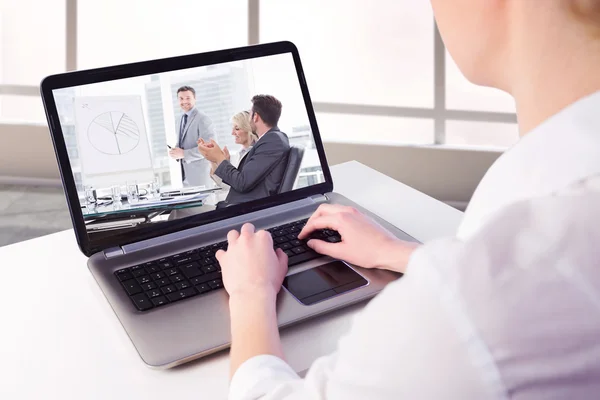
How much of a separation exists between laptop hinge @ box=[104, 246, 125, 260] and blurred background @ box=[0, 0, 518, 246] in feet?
6.66

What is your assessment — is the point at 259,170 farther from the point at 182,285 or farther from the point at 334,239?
the point at 182,285

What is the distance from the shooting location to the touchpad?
2.94ft

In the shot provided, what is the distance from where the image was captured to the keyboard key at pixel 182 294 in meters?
0.88

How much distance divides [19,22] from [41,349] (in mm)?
2823

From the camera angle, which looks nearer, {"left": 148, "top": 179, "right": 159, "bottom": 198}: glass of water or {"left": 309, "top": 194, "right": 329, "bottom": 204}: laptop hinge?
{"left": 148, "top": 179, "right": 159, "bottom": 198}: glass of water

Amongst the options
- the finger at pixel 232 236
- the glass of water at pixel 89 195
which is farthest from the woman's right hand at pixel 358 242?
the glass of water at pixel 89 195

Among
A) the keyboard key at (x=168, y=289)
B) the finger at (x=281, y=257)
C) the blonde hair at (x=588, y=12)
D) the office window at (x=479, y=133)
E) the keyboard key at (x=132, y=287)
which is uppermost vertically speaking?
the blonde hair at (x=588, y=12)

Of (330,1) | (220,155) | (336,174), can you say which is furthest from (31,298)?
(330,1)

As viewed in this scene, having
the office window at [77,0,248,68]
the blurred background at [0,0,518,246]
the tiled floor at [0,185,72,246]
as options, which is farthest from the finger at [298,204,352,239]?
the office window at [77,0,248,68]

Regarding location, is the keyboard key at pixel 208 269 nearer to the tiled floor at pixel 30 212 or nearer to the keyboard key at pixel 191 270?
the keyboard key at pixel 191 270

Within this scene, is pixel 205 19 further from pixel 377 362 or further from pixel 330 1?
pixel 377 362

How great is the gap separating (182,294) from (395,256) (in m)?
0.31

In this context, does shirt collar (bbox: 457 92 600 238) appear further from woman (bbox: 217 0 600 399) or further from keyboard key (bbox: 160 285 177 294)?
keyboard key (bbox: 160 285 177 294)

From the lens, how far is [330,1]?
299cm
